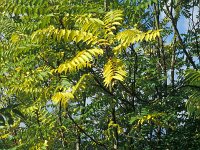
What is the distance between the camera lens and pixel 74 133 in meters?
7.15

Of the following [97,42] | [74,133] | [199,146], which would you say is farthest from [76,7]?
[199,146]

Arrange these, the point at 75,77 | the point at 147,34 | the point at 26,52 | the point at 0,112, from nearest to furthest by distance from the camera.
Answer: the point at 0,112
the point at 147,34
the point at 26,52
the point at 75,77

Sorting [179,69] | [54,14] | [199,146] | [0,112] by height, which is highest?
[179,69]

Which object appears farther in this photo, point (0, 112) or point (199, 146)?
point (199, 146)

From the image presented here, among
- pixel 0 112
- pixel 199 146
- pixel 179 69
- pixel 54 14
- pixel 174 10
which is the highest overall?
pixel 174 10

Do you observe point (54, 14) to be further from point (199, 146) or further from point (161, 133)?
point (161, 133)

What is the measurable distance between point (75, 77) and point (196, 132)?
3.25 metres

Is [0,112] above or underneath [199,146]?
underneath

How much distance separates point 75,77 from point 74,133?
1661mm

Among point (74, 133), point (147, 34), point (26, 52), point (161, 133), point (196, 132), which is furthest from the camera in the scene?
point (161, 133)

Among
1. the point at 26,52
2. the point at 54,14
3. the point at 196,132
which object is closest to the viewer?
the point at 54,14

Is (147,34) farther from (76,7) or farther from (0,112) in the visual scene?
(0,112)

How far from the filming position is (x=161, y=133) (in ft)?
28.0

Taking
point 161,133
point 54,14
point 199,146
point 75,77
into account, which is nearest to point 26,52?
point 54,14
